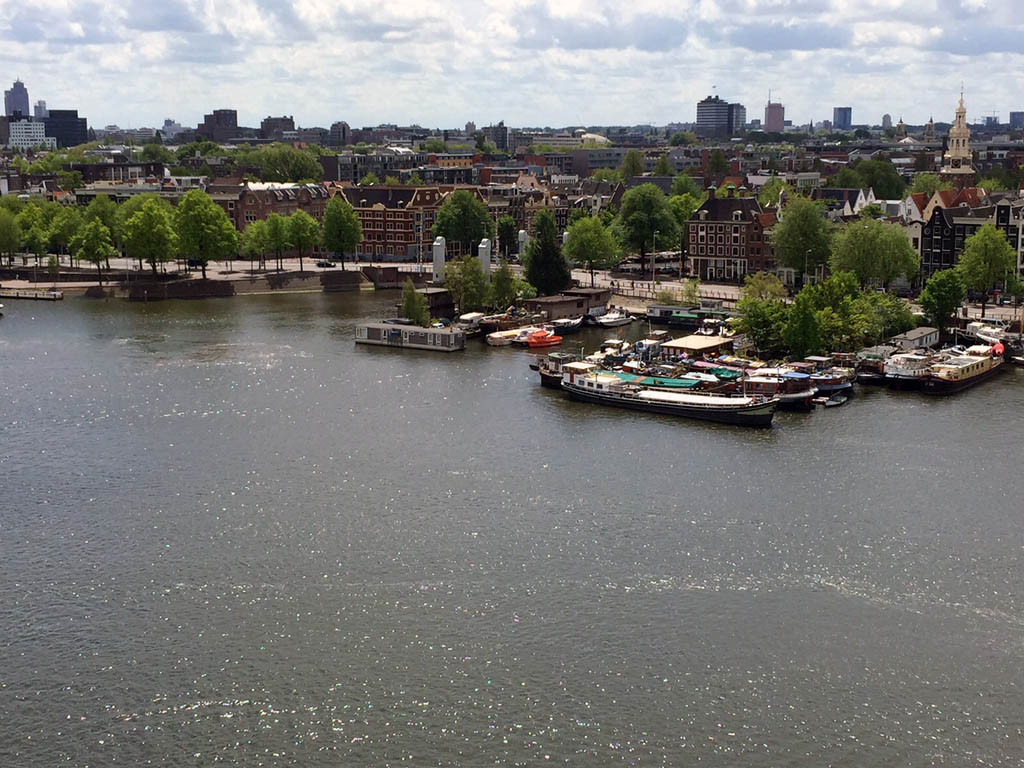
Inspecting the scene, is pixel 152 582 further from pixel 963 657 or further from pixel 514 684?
pixel 963 657

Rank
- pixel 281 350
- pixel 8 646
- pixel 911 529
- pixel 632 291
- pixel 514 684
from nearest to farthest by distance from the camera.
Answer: pixel 514 684 < pixel 8 646 < pixel 911 529 < pixel 281 350 < pixel 632 291

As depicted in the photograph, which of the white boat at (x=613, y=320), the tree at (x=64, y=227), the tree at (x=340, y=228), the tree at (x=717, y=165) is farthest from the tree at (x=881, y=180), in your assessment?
the tree at (x=64, y=227)

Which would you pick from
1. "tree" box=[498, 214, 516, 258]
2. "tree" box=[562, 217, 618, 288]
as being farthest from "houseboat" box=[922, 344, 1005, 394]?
"tree" box=[498, 214, 516, 258]

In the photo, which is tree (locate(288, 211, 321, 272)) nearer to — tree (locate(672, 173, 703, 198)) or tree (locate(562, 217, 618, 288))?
tree (locate(562, 217, 618, 288))

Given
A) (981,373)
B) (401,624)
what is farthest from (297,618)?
(981,373)

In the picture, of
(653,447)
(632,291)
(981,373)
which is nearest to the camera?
(653,447)

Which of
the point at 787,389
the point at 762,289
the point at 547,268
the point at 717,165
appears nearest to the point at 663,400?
the point at 787,389
